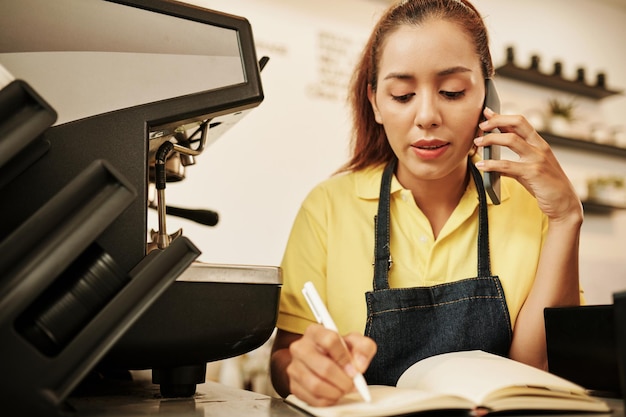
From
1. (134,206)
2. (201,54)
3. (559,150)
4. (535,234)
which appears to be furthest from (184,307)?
(559,150)

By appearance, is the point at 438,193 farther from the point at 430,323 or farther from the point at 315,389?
the point at 315,389

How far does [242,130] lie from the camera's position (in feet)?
8.66

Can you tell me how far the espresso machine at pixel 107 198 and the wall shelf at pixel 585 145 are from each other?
2756 mm

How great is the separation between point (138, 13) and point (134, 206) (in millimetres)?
285

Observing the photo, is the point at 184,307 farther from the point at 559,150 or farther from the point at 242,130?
the point at 559,150

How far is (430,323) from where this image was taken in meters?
1.08

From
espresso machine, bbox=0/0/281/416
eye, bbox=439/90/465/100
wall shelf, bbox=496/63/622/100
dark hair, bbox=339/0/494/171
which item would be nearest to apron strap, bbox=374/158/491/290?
dark hair, bbox=339/0/494/171

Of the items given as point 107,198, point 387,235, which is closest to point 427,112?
point 387,235

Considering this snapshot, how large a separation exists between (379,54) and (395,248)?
1.39 ft

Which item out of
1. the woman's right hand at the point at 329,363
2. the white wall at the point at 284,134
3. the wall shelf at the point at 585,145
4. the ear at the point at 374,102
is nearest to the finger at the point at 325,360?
the woman's right hand at the point at 329,363

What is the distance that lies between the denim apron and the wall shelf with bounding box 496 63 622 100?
2.43m

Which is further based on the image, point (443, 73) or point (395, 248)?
point (395, 248)

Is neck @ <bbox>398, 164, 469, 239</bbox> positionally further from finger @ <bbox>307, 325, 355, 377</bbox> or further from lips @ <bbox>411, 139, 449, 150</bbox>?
finger @ <bbox>307, 325, 355, 377</bbox>

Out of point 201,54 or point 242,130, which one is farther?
point 242,130
